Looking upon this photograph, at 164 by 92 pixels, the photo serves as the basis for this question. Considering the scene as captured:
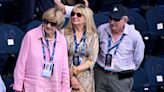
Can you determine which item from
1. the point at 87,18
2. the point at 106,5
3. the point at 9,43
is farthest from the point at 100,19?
the point at 87,18

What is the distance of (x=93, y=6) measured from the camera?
5.46 metres

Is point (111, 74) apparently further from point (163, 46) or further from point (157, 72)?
point (163, 46)

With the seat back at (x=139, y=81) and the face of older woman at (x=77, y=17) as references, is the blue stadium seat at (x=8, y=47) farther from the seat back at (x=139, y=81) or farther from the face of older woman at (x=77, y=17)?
the seat back at (x=139, y=81)

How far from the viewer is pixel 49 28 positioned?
3379 mm

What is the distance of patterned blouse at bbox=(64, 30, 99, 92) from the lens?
11.7 ft

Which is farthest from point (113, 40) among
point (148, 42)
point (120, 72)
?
point (148, 42)

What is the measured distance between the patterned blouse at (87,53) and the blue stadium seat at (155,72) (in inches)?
50.1

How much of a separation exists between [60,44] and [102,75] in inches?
24.7

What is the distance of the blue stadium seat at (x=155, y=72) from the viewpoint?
4.81 m

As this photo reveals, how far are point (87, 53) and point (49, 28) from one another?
0.40 meters

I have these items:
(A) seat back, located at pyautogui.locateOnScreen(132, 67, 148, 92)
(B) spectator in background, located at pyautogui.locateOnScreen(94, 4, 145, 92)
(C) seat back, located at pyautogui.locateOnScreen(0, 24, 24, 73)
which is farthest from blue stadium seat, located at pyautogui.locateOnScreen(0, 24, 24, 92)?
(A) seat back, located at pyautogui.locateOnScreen(132, 67, 148, 92)

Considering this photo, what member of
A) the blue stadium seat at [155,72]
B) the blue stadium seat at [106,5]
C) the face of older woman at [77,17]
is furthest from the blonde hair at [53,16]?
the blue stadium seat at [106,5]

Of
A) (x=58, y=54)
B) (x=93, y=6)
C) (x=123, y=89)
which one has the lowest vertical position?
(x=123, y=89)

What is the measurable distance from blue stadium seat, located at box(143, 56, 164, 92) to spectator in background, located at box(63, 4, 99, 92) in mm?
1339
